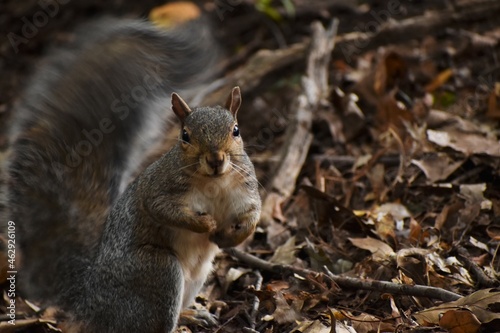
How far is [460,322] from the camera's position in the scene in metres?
2.74

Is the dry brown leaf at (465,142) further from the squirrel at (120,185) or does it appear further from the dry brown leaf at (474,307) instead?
the squirrel at (120,185)

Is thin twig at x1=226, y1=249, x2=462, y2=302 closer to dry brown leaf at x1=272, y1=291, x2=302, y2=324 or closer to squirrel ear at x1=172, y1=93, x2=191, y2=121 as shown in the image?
dry brown leaf at x1=272, y1=291, x2=302, y2=324

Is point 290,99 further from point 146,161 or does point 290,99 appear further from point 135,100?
point 135,100

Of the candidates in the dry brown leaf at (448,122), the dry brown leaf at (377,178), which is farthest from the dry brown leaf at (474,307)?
the dry brown leaf at (448,122)

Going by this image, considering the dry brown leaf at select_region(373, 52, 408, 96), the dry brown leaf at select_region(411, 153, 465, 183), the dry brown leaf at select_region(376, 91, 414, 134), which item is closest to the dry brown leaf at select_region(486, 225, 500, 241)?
the dry brown leaf at select_region(411, 153, 465, 183)

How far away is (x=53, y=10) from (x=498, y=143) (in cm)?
502

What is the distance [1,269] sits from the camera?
12.0 ft

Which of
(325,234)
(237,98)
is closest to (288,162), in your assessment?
(325,234)

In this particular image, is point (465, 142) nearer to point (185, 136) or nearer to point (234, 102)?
point (234, 102)

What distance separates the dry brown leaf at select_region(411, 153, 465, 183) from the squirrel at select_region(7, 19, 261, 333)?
130 centimetres

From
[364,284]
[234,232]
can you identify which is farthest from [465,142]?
[234,232]

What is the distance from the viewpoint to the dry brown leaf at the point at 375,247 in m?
3.48

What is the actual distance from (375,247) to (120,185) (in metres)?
1.45

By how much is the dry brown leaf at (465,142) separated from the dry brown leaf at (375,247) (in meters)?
0.96
